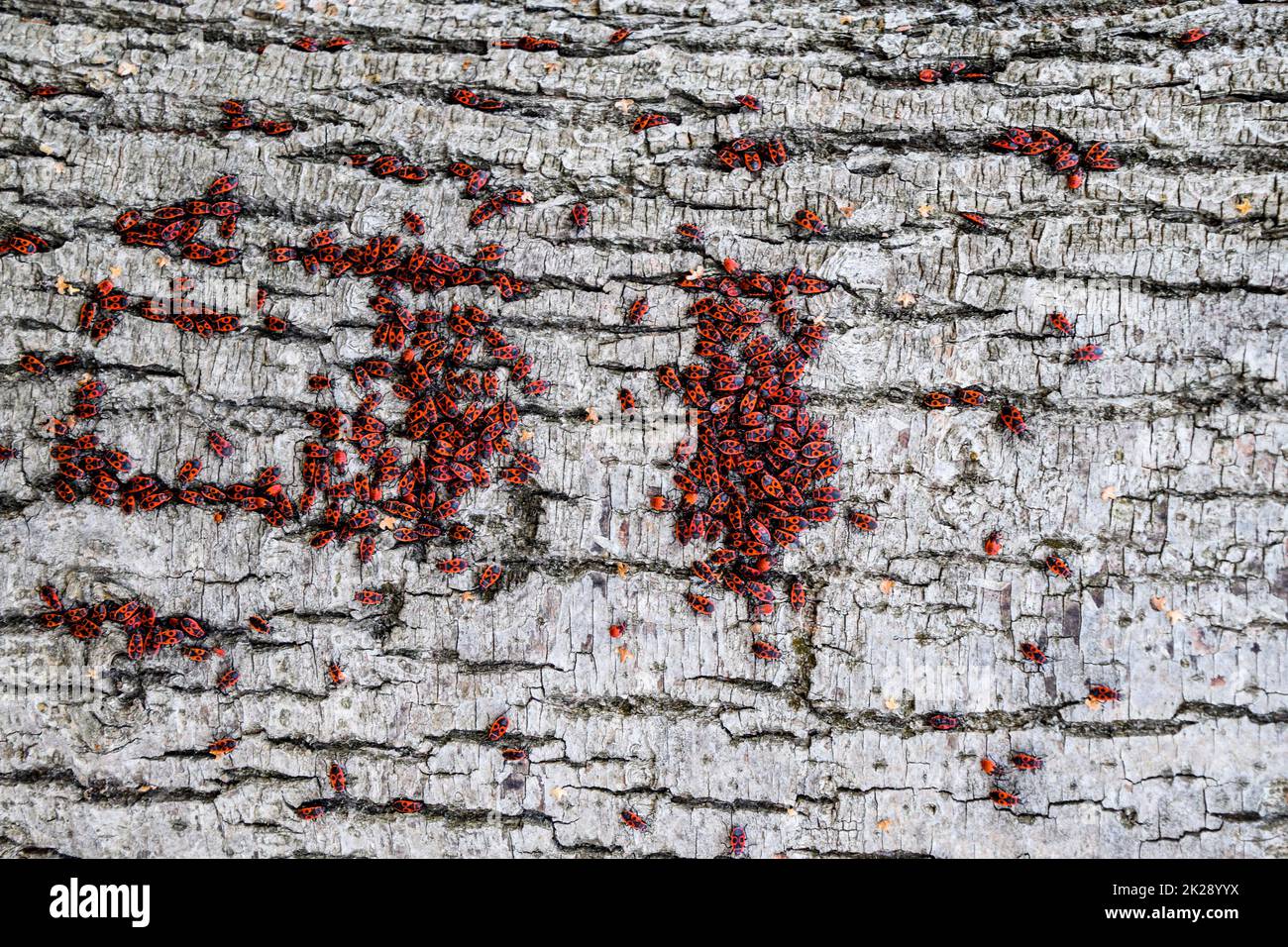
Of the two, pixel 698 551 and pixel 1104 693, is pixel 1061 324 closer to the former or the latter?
pixel 1104 693

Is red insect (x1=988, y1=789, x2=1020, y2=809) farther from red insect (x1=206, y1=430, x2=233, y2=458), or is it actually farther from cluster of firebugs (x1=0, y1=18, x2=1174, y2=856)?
red insect (x1=206, y1=430, x2=233, y2=458)

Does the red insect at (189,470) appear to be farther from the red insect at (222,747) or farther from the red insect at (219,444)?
the red insect at (222,747)

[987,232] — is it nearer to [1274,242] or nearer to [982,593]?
[1274,242]

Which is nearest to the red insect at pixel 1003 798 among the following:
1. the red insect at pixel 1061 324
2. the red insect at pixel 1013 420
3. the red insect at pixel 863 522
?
the red insect at pixel 863 522

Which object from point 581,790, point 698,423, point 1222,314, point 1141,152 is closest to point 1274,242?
point 1222,314

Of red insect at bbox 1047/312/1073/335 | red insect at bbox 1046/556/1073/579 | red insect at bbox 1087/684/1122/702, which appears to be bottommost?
red insect at bbox 1087/684/1122/702

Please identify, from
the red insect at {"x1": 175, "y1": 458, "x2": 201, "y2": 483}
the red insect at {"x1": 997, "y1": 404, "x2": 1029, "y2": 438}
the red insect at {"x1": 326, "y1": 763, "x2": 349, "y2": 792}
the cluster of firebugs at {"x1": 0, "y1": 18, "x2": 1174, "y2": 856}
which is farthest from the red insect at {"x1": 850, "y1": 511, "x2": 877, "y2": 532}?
the red insect at {"x1": 175, "y1": 458, "x2": 201, "y2": 483}
